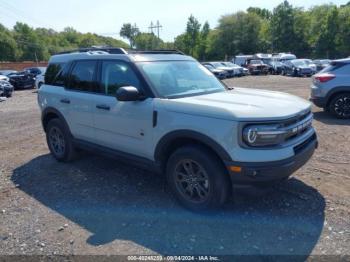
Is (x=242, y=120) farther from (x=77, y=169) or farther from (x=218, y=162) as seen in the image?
(x=77, y=169)

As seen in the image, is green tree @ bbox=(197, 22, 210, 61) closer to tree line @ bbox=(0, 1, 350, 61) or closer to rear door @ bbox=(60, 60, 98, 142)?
tree line @ bbox=(0, 1, 350, 61)

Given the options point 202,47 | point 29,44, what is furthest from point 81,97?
point 29,44

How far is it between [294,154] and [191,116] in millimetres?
1166

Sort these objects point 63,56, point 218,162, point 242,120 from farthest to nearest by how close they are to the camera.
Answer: point 63,56
point 218,162
point 242,120

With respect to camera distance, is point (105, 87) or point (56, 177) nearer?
point (105, 87)

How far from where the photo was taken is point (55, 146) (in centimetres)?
622

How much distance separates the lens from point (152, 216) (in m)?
4.04

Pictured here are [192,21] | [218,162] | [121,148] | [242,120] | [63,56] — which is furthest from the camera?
[192,21]

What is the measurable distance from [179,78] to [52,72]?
2696 mm

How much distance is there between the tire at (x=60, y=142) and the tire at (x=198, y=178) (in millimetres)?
2359

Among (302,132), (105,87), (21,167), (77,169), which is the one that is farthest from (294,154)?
(21,167)

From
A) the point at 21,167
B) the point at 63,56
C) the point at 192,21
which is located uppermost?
the point at 192,21

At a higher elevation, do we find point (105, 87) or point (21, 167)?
point (105, 87)

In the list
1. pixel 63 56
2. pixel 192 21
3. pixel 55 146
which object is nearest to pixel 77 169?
pixel 55 146
